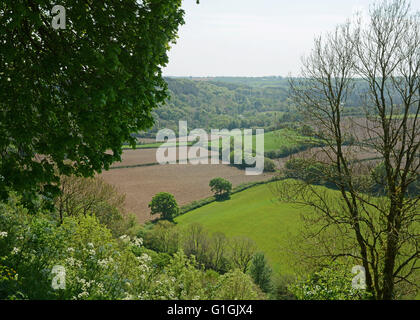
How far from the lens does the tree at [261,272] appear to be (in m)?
44.6

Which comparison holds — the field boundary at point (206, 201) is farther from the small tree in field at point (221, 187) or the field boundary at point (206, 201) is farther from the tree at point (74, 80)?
the tree at point (74, 80)

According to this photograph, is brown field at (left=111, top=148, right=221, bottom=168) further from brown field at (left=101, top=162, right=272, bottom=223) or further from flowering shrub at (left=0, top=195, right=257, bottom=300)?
flowering shrub at (left=0, top=195, right=257, bottom=300)

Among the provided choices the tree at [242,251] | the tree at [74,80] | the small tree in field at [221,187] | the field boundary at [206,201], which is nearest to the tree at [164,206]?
Result: the field boundary at [206,201]

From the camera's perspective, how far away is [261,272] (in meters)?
45.2

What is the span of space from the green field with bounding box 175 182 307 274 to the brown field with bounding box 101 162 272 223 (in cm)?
774

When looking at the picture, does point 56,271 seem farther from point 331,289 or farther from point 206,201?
point 206,201

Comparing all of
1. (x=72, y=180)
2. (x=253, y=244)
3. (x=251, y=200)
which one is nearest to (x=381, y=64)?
(x=72, y=180)

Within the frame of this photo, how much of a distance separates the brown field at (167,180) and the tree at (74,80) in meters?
66.4

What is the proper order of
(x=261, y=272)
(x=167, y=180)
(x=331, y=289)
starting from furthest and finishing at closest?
(x=167, y=180) < (x=261, y=272) < (x=331, y=289)

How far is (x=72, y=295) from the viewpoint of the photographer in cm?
813

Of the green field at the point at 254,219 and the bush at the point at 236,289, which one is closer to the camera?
Answer: the bush at the point at 236,289

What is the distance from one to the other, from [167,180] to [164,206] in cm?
2646

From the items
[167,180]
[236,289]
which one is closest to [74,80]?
[236,289]
